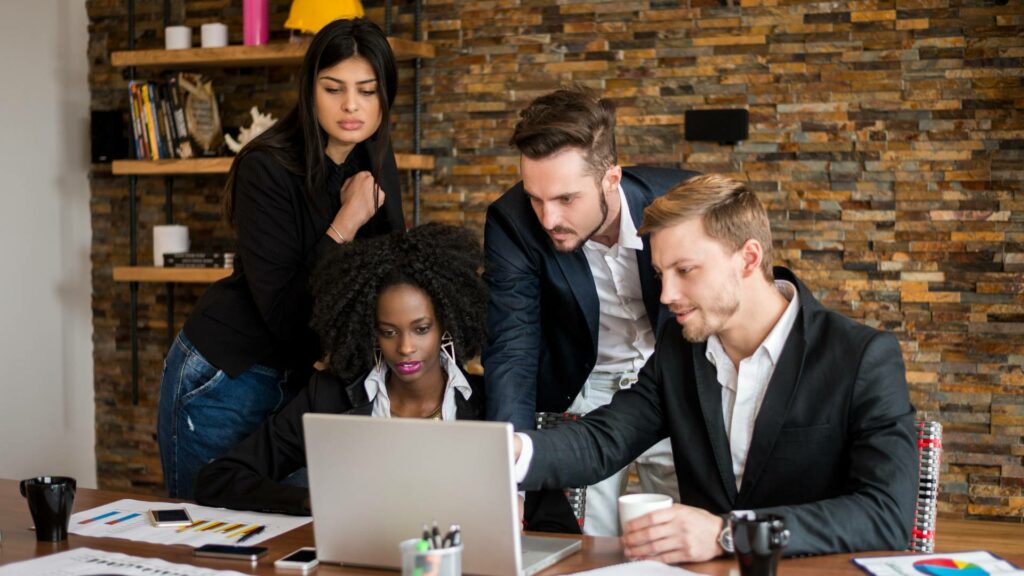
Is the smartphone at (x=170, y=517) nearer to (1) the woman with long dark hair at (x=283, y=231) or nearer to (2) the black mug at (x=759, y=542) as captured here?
(1) the woman with long dark hair at (x=283, y=231)

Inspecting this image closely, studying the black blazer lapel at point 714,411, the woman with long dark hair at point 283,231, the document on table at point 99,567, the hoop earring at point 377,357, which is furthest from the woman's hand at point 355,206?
the document on table at point 99,567

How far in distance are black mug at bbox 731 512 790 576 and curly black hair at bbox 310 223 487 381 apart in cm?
103

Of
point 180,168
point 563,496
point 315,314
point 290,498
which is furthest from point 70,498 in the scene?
point 180,168

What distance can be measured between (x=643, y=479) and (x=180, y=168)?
2286mm

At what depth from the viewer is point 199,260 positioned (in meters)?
4.05

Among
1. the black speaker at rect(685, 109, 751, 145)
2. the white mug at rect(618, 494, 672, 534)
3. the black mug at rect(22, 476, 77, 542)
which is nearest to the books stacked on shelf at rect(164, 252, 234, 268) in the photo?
the black speaker at rect(685, 109, 751, 145)

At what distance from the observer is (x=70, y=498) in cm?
173

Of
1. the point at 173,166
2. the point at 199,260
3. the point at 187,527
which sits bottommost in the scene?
the point at 187,527

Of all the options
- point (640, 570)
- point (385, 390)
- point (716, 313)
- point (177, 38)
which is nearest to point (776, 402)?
point (716, 313)

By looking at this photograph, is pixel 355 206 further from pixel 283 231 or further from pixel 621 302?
pixel 621 302

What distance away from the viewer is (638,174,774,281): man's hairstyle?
1861 mm

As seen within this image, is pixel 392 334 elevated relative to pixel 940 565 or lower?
elevated

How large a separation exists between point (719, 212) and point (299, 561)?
871 millimetres

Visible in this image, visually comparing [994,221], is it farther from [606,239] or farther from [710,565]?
[710,565]
